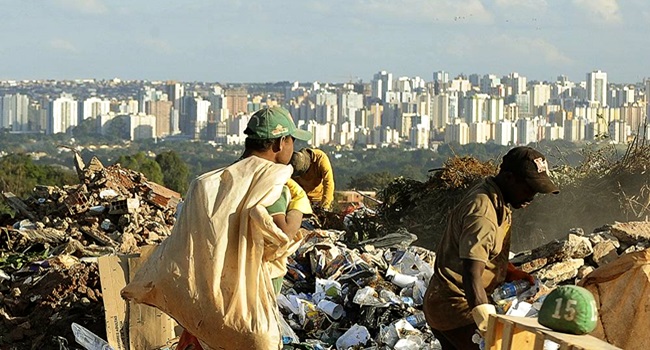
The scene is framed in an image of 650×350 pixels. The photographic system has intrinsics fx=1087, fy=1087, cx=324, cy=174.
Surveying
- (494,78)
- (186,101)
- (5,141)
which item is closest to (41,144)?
(5,141)

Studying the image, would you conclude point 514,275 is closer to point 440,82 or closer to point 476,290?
point 476,290

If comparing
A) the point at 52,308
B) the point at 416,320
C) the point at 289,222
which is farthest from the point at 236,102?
the point at 289,222

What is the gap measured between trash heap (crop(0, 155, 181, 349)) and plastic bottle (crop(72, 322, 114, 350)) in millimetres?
144

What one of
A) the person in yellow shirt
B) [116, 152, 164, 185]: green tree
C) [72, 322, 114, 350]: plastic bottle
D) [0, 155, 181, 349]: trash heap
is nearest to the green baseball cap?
[72, 322, 114, 350]: plastic bottle

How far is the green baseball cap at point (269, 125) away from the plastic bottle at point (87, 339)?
327cm

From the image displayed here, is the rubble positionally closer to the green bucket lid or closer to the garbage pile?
the garbage pile

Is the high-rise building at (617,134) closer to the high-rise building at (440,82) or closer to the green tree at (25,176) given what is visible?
the green tree at (25,176)

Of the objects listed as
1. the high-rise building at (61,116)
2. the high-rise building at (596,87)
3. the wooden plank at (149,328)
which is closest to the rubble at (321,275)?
the wooden plank at (149,328)

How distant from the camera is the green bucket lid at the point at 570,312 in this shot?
3.28 meters

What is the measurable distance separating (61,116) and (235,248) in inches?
4522

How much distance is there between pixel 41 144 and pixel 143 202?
306 ft

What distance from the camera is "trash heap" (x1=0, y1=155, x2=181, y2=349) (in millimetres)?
8312

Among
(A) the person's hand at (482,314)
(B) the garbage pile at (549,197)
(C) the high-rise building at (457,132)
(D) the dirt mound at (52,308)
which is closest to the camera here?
(A) the person's hand at (482,314)

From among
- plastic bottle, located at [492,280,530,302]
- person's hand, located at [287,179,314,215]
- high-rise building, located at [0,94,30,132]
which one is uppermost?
person's hand, located at [287,179,314,215]
